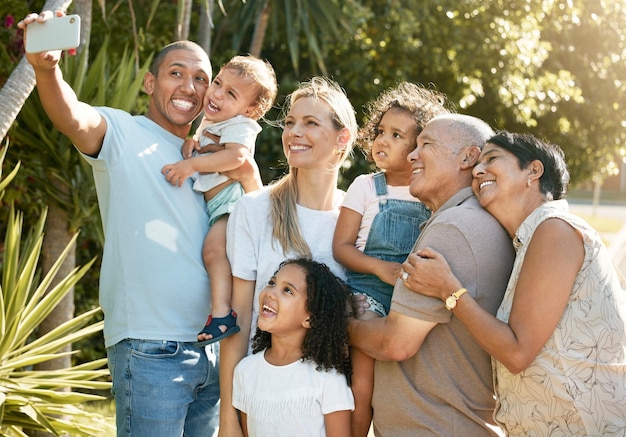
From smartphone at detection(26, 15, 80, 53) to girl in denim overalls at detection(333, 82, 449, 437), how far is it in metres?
1.29

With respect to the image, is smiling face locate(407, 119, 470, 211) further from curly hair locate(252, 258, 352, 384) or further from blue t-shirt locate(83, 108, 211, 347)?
blue t-shirt locate(83, 108, 211, 347)

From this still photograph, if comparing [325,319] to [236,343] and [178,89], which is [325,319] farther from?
[178,89]

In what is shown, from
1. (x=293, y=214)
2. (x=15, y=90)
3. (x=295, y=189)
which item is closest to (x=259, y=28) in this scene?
(x=15, y=90)

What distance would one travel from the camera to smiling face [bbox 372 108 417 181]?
12.2ft

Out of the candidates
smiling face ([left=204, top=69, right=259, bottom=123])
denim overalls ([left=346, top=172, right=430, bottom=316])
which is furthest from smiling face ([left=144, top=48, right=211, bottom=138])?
denim overalls ([left=346, top=172, right=430, bottom=316])

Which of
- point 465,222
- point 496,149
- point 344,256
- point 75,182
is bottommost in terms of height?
point 75,182

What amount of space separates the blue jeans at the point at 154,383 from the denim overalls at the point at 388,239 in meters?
0.73

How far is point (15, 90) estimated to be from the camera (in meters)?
5.08

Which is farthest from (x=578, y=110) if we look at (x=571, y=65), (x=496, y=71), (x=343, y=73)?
(x=343, y=73)

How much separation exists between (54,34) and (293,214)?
112 cm

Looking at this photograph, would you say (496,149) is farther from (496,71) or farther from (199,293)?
(496,71)

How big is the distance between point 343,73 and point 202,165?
8377 mm

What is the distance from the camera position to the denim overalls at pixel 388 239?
11.7 ft

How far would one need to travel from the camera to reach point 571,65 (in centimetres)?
1417
